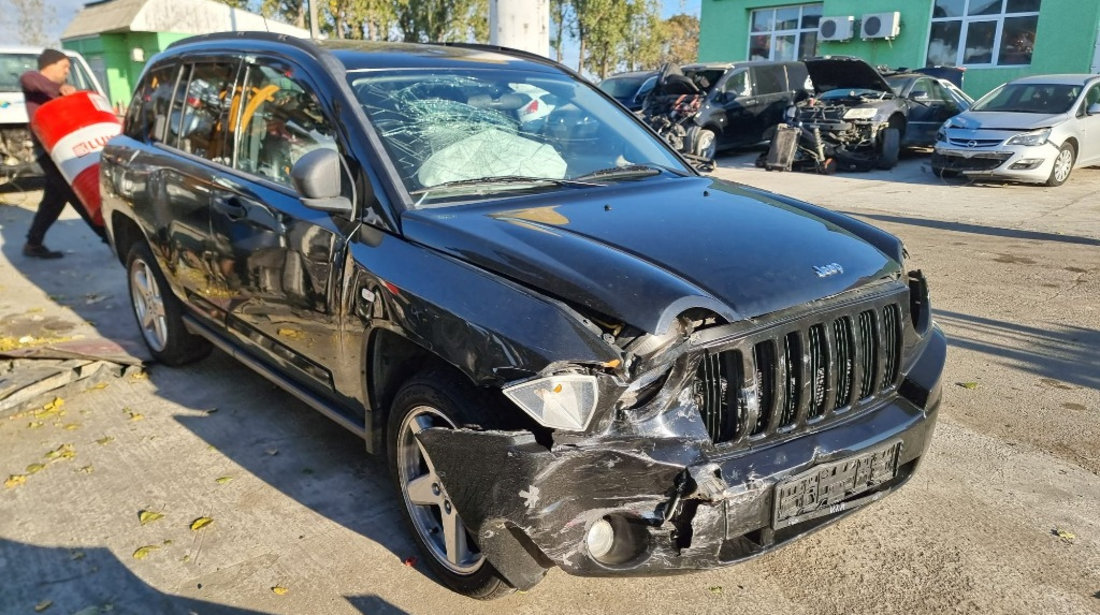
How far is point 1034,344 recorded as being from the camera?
224 inches

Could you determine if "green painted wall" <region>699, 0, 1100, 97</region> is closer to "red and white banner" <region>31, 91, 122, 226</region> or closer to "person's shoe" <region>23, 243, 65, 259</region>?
"red and white banner" <region>31, 91, 122, 226</region>

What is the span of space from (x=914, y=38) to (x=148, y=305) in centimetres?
2274

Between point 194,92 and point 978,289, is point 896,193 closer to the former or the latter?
point 978,289

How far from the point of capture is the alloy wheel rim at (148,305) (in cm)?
521

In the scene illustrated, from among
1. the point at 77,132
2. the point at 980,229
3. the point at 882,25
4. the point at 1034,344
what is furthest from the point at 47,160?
the point at 882,25

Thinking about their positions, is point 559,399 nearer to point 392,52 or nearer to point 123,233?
point 392,52

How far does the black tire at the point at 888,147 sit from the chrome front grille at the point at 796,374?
12.9m

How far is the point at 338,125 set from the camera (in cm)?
343

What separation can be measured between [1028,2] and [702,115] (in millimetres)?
10388

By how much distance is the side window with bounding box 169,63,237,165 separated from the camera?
14.1 feet

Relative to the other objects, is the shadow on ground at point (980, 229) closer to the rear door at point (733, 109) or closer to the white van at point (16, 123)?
the rear door at point (733, 109)

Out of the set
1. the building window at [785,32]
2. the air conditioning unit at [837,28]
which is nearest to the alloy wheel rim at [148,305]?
the air conditioning unit at [837,28]

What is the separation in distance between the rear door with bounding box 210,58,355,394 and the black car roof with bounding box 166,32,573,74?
0.45ft

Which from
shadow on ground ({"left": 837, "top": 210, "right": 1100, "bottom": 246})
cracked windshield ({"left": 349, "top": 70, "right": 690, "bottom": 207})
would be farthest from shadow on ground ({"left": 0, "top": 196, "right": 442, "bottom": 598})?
shadow on ground ({"left": 837, "top": 210, "right": 1100, "bottom": 246})
